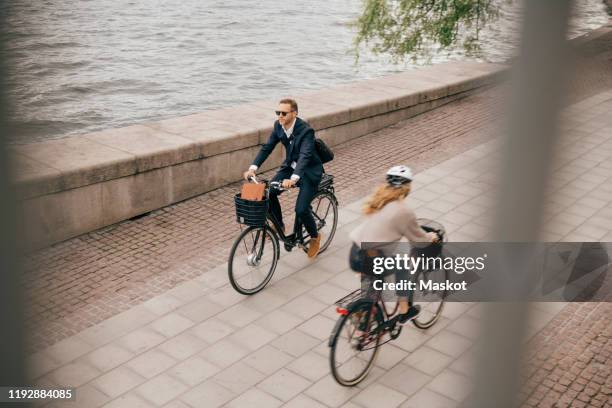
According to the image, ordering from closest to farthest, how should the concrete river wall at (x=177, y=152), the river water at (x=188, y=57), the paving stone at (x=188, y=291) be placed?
the paving stone at (x=188, y=291) → the concrete river wall at (x=177, y=152) → the river water at (x=188, y=57)

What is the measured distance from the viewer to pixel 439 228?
5.93m

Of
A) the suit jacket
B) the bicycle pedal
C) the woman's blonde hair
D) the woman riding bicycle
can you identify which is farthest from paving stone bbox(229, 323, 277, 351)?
the woman's blonde hair

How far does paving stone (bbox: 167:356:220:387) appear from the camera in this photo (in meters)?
5.47

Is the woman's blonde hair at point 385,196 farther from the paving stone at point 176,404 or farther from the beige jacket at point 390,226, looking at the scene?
the paving stone at point 176,404

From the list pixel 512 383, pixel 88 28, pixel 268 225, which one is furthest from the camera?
pixel 88 28

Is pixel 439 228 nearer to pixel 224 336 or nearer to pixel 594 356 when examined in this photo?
pixel 594 356

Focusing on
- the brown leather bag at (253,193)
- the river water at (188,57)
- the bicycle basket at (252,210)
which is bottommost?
the river water at (188,57)

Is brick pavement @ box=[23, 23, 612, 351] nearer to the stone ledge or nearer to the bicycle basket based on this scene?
the stone ledge

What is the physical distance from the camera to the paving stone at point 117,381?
530 centimetres

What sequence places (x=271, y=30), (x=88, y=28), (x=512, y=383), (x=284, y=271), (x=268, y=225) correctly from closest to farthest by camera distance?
(x=512, y=383), (x=268, y=225), (x=284, y=271), (x=88, y=28), (x=271, y=30)

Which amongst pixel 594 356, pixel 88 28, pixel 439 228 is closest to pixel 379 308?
pixel 439 228

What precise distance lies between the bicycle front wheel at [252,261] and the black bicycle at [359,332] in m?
1.23

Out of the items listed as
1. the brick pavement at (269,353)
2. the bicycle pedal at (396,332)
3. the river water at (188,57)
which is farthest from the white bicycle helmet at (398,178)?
the river water at (188,57)

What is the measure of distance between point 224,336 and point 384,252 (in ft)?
5.39
